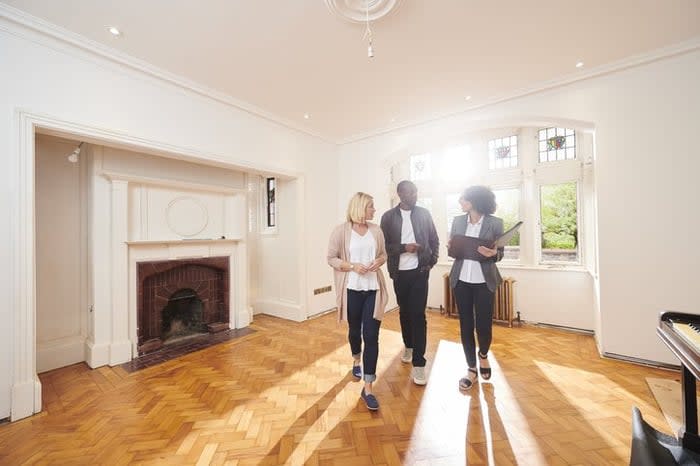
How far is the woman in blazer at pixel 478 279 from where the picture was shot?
2201 mm

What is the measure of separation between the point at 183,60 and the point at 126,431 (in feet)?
9.95

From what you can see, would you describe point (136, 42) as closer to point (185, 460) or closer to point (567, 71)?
point (185, 460)

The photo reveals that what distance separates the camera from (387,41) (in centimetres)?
246

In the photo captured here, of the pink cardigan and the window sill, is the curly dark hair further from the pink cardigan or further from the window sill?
the window sill

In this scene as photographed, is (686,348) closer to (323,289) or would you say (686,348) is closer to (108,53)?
(323,289)

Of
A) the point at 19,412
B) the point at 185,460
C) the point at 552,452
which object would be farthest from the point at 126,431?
the point at 552,452

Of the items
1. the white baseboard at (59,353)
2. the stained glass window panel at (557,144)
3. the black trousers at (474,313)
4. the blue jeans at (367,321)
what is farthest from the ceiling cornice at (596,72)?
the white baseboard at (59,353)

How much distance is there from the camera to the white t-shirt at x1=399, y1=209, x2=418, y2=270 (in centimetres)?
233

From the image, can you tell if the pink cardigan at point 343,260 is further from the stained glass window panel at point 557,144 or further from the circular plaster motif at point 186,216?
the stained glass window panel at point 557,144

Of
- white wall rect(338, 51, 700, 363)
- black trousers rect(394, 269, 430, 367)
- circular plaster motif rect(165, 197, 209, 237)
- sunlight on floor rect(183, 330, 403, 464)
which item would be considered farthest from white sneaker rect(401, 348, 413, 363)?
circular plaster motif rect(165, 197, 209, 237)

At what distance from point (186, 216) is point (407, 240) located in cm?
287

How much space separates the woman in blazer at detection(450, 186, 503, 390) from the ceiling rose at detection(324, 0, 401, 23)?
1.50 metres

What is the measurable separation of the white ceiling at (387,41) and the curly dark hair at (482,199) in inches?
52.9

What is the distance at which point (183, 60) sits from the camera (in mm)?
2666
